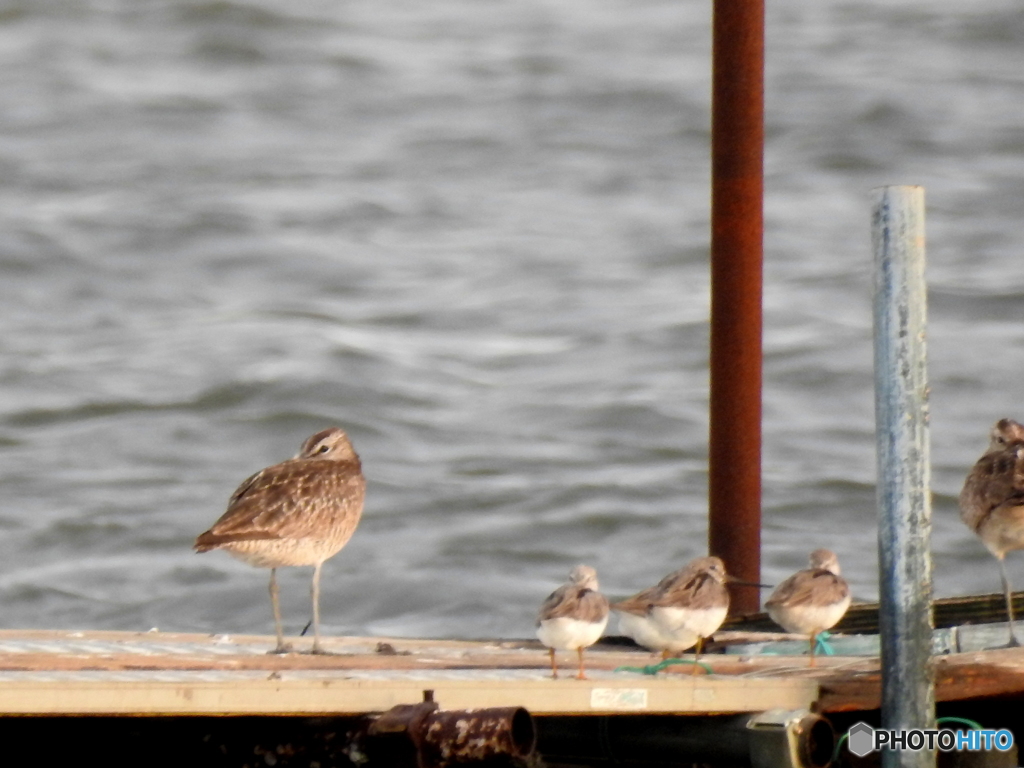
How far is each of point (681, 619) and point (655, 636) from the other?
5.9 inches

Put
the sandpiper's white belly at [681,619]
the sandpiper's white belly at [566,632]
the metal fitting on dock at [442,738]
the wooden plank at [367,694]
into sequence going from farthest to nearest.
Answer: the sandpiper's white belly at [681,619] < the sandpiper's white belly at [566,632] < the metal fitting on dock at [442,738] < the wooden plank at [367,694]

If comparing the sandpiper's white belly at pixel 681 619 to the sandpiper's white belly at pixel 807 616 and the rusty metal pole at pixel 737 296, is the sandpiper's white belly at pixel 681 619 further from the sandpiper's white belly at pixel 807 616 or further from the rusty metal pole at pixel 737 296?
the rusty metal pole at pixel 737 296

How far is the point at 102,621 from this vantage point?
1545cm

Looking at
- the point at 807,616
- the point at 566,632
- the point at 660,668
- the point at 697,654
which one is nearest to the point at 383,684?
the point at 566,632

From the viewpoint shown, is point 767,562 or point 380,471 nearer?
point 767,562

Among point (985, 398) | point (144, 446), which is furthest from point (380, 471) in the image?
point (985, 398)

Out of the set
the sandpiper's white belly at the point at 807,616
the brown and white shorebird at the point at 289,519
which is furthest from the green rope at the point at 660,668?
the brown and white shorebird at the point at 289,519

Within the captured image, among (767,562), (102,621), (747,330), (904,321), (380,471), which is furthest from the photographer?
(380,471)

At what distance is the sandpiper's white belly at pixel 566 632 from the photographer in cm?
729

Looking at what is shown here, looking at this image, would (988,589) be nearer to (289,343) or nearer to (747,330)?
(747,330)

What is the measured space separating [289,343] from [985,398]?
813 cm

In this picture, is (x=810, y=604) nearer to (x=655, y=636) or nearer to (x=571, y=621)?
(x=655, y=636)

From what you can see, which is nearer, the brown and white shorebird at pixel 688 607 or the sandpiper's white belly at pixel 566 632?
the sandpiper's white belly at pixel 566 632

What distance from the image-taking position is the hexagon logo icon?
24.2 ft
